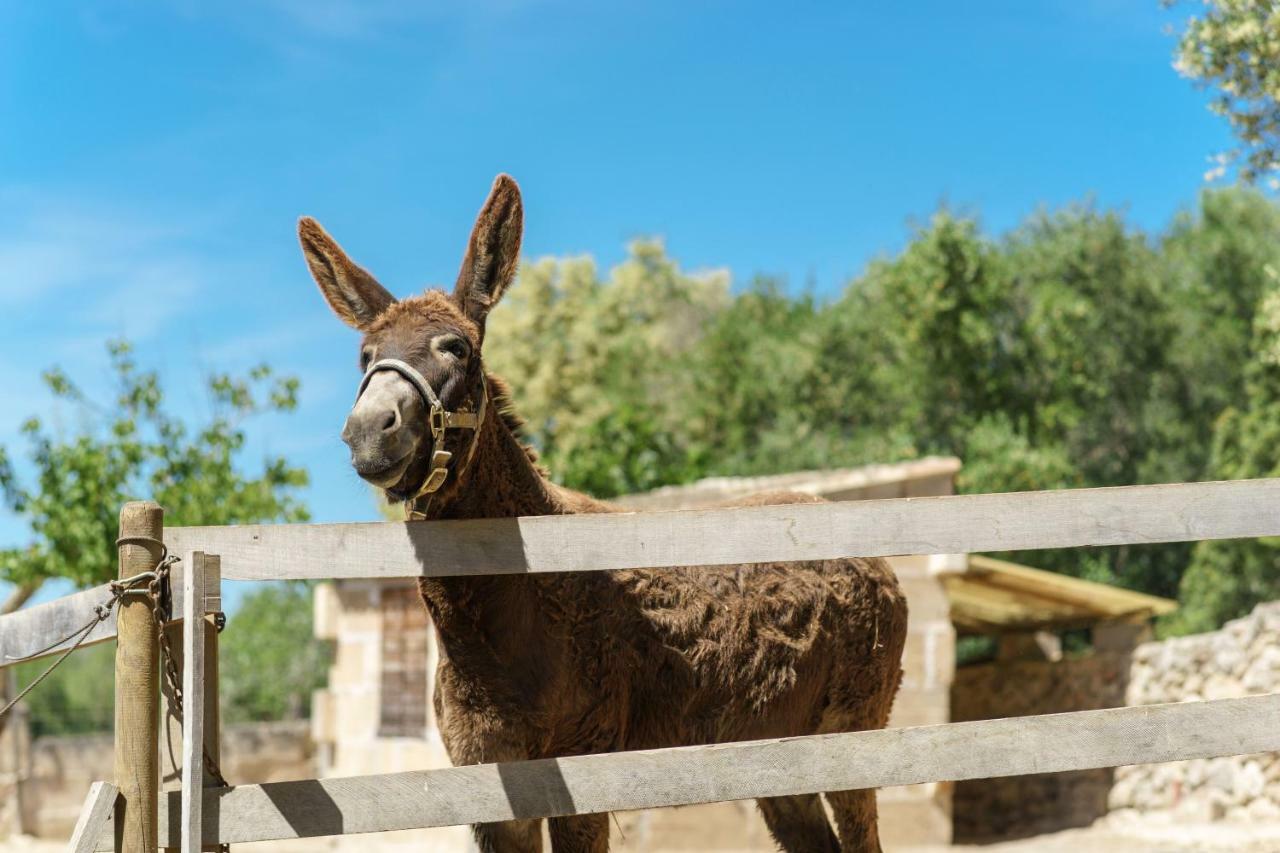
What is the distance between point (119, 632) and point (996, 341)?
26489mm

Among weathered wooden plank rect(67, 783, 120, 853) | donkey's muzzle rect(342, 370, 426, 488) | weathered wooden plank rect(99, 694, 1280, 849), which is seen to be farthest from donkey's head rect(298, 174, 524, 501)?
weathered wooden plank rect(67, 783, 120, 853)

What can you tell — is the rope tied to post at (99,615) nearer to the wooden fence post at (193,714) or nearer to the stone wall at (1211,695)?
the wooden fence post at (193,714)

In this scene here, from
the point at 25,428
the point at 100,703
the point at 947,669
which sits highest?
the point at 25,428

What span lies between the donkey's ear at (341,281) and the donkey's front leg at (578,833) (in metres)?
1.68

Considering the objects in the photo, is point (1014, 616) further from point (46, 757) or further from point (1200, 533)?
point (46, 757)

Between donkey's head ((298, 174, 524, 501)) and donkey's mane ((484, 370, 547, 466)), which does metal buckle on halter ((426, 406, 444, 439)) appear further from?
donkey's mane ((484, 370, 547, 466))

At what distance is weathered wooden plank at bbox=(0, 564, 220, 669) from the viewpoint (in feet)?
10.8

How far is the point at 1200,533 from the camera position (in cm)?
367

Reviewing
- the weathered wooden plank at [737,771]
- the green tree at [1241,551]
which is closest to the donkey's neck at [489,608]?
the weathered wooden plank at [737,771]

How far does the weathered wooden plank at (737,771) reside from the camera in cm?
318

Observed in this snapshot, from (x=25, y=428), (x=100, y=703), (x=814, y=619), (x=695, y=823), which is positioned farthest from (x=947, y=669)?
(x=100, y=703)

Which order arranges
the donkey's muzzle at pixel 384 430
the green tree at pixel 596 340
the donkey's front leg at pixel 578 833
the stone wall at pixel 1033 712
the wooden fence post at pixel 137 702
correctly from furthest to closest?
the green tree at pixel 596 340, the stone wall at pixel 1033 712, the donkey's front leg at pixel 578 833, the donkey's muzzle at pixel 384 430, the wooden fence post at pixel 137 702

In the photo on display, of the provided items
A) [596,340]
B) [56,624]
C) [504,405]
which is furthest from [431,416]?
[596,340]

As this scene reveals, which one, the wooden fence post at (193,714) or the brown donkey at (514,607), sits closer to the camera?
the wooden fence post at (193,714)
